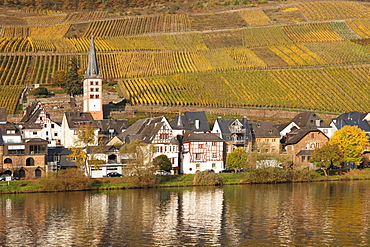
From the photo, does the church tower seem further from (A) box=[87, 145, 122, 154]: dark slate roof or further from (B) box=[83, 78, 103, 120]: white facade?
(A) box=[87, 145, 122, 154]: dark slate roof

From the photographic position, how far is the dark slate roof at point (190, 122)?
3627 inches

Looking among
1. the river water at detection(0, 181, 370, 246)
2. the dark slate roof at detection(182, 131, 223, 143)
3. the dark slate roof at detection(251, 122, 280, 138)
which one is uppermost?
the dark slate roof at detection(251, 122, 280, 138)

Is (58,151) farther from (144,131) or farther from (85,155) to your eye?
(144,131)

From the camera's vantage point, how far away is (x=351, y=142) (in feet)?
279

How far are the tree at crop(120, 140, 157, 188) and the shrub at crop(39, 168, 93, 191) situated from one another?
4971 millimetres

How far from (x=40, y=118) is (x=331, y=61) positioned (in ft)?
242

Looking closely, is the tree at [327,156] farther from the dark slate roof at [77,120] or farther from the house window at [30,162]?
the dark slate roof at [77,120]

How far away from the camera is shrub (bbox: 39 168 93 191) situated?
70.5 metres

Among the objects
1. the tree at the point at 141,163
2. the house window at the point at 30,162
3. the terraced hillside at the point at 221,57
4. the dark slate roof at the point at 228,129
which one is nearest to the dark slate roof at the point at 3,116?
the house window at the point at 30,162

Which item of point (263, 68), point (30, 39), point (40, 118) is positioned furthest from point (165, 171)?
point (30, 39)

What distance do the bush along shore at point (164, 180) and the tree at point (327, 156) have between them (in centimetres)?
147

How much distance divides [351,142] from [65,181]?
35.6 metres

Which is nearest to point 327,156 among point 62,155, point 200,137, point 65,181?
point 200,137

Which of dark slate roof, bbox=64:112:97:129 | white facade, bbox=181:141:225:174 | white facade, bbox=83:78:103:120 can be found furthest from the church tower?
white facade, bbox=181:141:225:174
